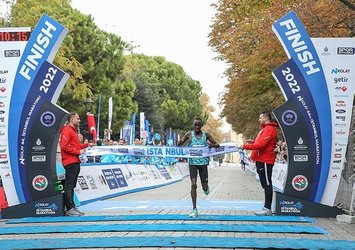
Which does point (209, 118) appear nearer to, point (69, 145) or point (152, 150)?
point (152, 150)

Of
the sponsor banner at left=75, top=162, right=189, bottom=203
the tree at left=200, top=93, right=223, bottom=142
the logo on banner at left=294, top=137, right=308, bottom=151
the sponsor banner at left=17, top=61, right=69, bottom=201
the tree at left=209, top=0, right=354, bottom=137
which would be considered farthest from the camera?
the tree at left=200, top=93, right=223, bottom=142

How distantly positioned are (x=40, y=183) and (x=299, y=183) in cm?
534

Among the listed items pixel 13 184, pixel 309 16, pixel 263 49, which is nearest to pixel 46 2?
pixel 263 49

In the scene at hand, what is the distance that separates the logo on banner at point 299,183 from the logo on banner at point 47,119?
202 inches

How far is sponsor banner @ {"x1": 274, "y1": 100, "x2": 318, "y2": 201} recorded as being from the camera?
10898 millimetres

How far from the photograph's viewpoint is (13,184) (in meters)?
11.2

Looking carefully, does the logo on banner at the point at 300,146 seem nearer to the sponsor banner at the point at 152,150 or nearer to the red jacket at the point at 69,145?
the sponsor banner at the point at 152,150

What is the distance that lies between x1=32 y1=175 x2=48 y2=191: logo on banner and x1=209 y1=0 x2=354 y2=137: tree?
17.6 feet

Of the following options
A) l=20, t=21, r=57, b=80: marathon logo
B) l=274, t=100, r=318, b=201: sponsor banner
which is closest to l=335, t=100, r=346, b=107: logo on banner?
l=274, t=100, r=318, b=201: sponsor banner

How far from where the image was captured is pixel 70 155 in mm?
10938

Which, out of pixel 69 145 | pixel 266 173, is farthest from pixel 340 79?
pixel 69 145

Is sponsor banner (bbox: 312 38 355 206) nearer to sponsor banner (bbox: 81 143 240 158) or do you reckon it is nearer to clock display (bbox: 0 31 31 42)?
sponsor banner (bbox: 81 143 240 158)

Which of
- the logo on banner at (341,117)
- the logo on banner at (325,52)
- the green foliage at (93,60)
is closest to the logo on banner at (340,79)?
the logo on banner at (325,52)

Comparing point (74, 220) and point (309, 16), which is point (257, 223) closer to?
point (74, 220)
